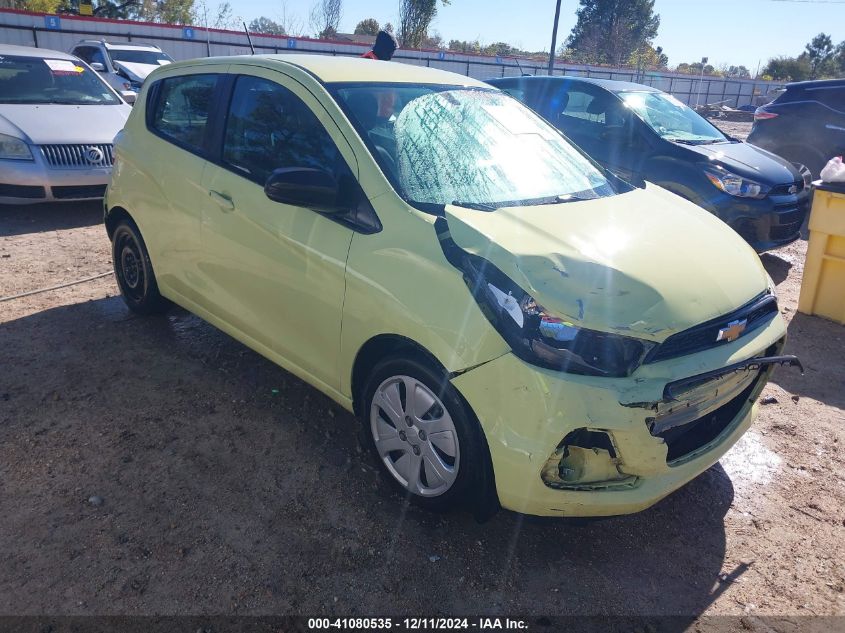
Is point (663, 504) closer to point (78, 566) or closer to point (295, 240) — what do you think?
point (295, 240)

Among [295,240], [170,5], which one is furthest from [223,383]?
[170,5]

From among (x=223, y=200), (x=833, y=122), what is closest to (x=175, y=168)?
(x=223, y=200)

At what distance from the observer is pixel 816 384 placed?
14.0 feet

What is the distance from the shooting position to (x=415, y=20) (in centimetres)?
4822

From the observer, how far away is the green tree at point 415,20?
47.5m

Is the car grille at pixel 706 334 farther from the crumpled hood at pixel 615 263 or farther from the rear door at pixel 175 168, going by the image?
the rear door at pixel 175 168

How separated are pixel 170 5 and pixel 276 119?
46975mm

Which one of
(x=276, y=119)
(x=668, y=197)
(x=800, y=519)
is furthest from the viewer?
(x=668, y=197)

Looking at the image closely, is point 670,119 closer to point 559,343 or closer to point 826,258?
point 826,258

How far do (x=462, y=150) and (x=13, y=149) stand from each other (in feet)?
19.2

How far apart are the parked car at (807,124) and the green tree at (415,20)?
4222cm

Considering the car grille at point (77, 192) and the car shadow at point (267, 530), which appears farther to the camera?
the car grille at point (77, 192)

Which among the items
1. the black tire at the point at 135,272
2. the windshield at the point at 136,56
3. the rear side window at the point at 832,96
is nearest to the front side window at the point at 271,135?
the black tire at the point at 135,272

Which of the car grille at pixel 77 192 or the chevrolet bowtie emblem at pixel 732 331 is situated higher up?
the chevrolet bowtie emblem at pixel 732 331
